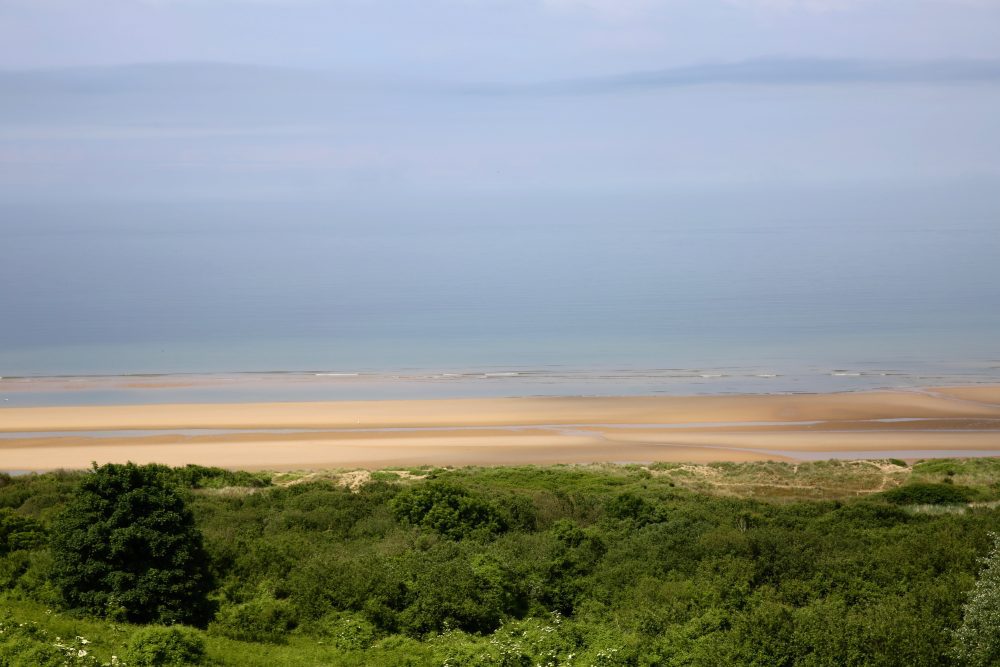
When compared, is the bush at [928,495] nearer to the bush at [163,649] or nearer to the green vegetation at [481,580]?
the green vegetation at [481,580]

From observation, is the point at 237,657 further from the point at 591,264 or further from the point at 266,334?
the point at 591,264

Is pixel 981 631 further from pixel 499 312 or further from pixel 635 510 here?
pixel 499 312

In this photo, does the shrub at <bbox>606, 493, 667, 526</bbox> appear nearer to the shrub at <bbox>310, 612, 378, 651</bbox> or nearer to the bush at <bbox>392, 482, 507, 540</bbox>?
the bush at <bbox>392, 482, 507, 540</bbox>

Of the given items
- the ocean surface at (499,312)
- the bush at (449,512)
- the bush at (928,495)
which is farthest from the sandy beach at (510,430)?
the bush at (449,512)

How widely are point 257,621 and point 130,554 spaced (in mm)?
1957

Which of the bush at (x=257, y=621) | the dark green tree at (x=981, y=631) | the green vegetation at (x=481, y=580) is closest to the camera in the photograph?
the dark green tree at (x=981, y=631)

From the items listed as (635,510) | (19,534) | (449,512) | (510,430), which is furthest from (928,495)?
(19,534)

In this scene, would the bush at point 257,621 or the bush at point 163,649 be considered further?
the bush at point 257,621

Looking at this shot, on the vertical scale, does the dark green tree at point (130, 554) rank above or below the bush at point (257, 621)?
above

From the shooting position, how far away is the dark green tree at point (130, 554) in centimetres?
1325

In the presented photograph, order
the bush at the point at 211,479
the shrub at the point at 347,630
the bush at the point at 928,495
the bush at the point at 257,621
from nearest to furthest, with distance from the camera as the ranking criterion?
the shrub at the point at 347,630
the bush at the point at 257,621
the bush at the point at 928,495
the bush at the point at 211,479

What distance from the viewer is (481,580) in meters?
14.3

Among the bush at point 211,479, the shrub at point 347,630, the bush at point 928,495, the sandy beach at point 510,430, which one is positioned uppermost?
the sandy beach at point 510,430

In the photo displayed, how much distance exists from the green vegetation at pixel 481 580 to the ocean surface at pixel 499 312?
21.8m
